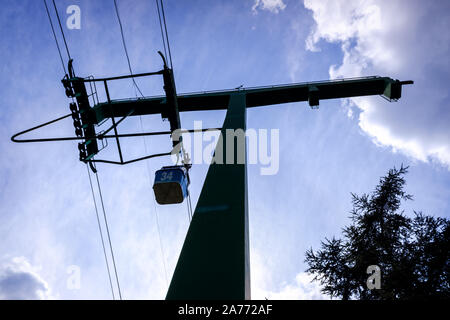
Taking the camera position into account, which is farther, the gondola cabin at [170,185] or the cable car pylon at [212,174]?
the gondola cabin at [170,185]

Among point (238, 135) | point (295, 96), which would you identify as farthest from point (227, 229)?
point (295, 96)

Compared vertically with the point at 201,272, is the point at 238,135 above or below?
above

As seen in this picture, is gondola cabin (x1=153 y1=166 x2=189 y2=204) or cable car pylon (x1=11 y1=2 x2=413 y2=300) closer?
cable car pylon (x1=11 y1=2 x2=413 y2=300)

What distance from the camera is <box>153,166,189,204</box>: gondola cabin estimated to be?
4449mm

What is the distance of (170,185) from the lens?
4449 mm

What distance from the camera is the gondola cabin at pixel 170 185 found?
4449 millimetres

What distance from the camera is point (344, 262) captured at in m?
10.4

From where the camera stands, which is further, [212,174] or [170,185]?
[170,185]

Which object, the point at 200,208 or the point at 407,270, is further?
the point at 407,270

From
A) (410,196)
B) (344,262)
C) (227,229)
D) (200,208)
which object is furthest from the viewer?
(410,196)

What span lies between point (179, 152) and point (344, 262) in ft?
28.1
